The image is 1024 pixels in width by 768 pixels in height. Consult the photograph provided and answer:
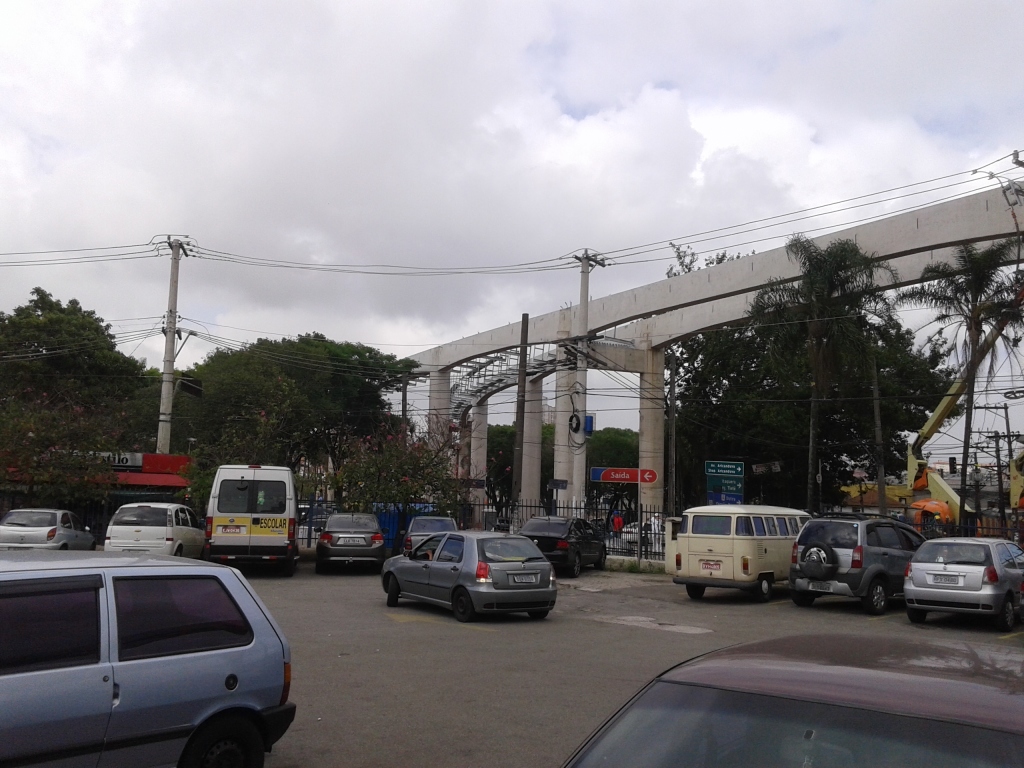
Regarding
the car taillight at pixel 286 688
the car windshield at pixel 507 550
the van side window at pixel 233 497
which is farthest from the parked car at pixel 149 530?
the car taillight at pixel 286 688

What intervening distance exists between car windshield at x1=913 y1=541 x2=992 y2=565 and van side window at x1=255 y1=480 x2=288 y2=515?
45.0 feet

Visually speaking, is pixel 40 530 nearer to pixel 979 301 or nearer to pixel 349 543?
pixel 349 543

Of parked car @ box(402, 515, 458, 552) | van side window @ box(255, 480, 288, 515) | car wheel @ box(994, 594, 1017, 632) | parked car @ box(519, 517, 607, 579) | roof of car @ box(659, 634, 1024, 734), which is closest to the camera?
roof of car @ box(659, 634, 1024, 734)

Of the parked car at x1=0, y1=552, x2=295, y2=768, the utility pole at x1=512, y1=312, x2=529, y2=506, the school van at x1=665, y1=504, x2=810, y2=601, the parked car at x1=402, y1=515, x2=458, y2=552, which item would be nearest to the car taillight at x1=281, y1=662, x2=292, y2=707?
the parked car at x1=0, y1=552, x2=295, y2=768

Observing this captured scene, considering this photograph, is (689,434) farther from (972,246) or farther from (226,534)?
(226,534)

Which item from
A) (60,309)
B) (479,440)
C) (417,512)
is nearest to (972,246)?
(417,512)

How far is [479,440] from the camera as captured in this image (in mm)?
51469

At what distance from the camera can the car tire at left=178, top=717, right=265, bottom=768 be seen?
5518 mm

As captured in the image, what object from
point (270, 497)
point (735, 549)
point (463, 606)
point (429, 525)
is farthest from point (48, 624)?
point (429, 525)

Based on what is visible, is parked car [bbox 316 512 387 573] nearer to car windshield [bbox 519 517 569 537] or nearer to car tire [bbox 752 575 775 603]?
car windshield [bbox 519 517 569 537]

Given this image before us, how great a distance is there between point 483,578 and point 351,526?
952 centimetres

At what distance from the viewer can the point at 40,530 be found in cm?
2106

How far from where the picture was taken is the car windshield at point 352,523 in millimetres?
23516

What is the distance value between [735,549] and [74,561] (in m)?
15.1
